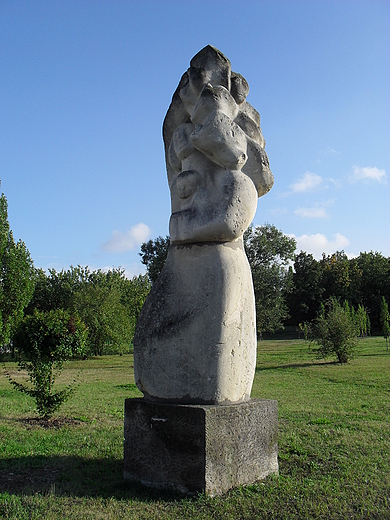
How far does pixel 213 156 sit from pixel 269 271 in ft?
95.9

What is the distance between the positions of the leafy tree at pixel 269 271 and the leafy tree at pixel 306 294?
47.3ft

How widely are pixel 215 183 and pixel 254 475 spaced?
2.42m

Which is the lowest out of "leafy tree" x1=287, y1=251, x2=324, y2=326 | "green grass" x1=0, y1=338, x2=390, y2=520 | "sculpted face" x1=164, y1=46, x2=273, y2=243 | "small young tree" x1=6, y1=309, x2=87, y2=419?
"green grass" x1=0, y1=338, x2=390, y2=520

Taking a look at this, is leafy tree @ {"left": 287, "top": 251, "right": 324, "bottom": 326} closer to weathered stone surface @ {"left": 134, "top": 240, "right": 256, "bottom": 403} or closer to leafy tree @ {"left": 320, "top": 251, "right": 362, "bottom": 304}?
leafy tree @ {"left": 320, "top": 251, "right": 362, "bottom": 304}

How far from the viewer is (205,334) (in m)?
3.82

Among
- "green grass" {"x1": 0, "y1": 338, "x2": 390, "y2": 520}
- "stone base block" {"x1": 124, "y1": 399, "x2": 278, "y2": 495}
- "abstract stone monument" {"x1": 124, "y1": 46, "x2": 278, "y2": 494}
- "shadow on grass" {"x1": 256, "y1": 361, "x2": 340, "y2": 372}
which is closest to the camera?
"green grass" {"x1": 0, "y1": 338, "x2": 390, "y2": 520}

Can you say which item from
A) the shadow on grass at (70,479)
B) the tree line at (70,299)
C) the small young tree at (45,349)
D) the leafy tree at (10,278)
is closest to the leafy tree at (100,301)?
the tree line at (70,299)

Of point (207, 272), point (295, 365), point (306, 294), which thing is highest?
point (306, 294)

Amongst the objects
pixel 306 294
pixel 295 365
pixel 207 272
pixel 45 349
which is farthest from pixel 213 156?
pixel 306 294

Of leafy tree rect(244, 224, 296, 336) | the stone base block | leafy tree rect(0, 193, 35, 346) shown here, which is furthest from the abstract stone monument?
leafy tree rect(244, 224, 296, 336)

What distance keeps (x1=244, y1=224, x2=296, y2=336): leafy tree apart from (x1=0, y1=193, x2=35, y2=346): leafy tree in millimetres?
16400

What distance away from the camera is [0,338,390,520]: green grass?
10.8 ft

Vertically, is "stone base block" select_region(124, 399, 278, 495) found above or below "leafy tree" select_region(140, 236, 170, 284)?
below

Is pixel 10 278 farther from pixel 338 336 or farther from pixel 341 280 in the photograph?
pixel 341 280
